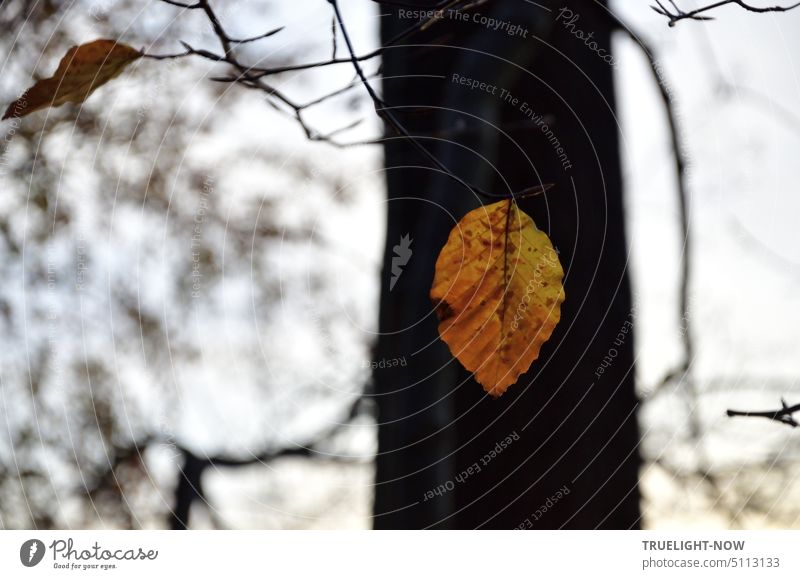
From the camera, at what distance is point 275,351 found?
67 cm

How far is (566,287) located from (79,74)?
45 cm

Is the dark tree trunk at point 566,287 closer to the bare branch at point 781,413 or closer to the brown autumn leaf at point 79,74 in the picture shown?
the bare branch at point 781,413

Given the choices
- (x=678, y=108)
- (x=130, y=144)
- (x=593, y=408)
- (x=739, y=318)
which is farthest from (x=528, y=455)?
(x=130, y=144)

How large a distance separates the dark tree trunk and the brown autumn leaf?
23 cm

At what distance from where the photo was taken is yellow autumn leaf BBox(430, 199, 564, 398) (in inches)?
25.5

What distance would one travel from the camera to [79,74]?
2.17 feet

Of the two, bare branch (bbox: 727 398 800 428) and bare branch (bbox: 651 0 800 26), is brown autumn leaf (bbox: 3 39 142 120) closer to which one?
bare branch (bbox: 651 0 800 26)

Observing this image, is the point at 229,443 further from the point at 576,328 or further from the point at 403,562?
the point at 576,328

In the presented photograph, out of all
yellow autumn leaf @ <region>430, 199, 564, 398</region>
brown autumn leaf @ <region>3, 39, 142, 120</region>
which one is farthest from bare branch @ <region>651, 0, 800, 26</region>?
brown autumn leaf @ <region>3, 39, 142, 120</region>

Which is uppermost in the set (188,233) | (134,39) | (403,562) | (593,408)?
(134,39)

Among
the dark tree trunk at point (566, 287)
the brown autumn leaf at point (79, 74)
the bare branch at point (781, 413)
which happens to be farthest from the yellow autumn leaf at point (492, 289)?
the brown autumn leaf at point (79, 74)

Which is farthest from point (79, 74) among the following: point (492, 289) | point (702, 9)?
point (702, 9)

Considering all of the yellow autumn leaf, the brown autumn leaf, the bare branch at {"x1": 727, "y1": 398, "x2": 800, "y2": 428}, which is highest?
the brown autumn leaf

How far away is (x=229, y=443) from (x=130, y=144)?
28 centimetres
